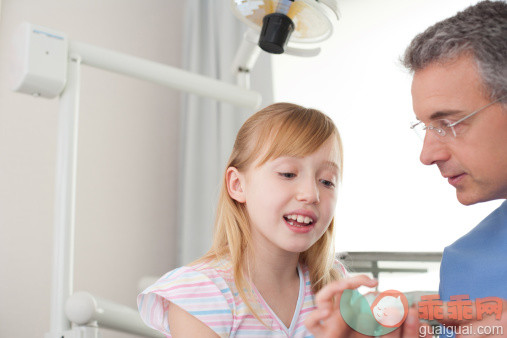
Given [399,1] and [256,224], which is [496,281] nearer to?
[256,224]

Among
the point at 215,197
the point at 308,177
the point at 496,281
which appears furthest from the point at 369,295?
the point at 215,197

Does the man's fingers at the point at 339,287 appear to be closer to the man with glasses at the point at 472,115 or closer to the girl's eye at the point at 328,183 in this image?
the man with glasses at the point at 472,115

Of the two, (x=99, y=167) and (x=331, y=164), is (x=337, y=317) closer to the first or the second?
(x=331, y=164)

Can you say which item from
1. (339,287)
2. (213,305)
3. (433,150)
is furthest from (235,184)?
(339,287)

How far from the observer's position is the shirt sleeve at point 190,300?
0.98 metres

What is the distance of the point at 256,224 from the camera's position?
1.10 meters

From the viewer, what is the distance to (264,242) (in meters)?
1.13

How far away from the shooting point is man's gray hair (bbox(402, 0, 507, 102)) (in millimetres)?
847

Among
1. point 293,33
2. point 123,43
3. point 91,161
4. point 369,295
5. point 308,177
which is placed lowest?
point 369,295

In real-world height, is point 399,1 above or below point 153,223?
above

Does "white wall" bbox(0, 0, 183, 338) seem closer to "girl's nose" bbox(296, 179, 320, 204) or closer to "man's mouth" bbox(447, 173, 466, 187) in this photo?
"girl's nose" bbox(296, 179, 320, 204)

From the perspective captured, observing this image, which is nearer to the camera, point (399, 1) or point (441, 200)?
point (441, 200)

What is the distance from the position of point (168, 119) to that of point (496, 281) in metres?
1.78

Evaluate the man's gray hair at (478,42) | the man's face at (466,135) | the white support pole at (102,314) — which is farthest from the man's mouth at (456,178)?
the white support pole at (102,314)
